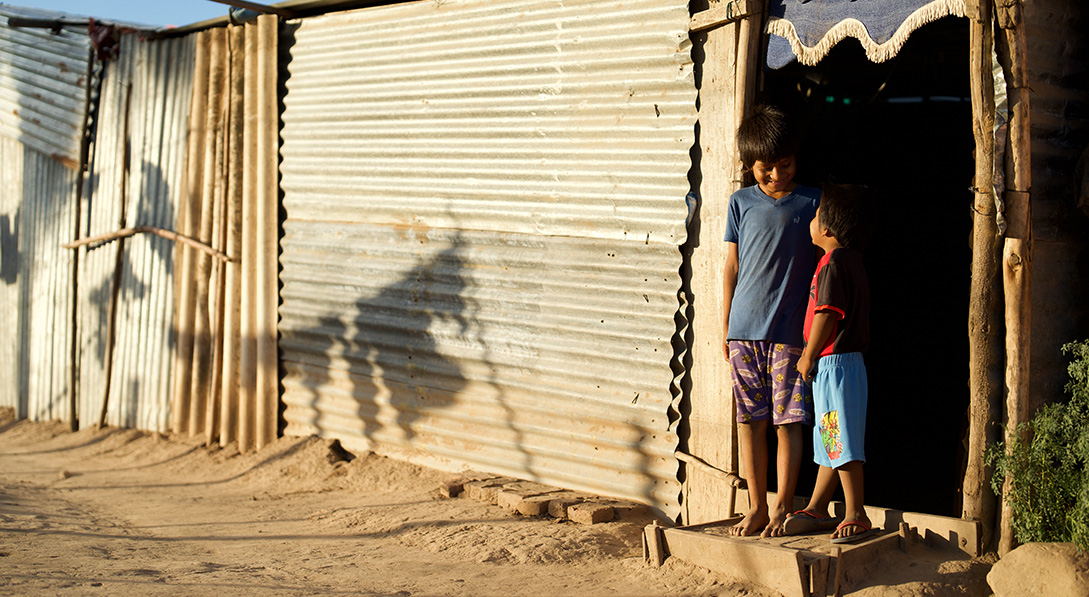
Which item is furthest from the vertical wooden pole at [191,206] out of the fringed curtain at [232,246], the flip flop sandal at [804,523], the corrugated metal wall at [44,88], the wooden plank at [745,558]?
the flip flop sandal at [804,523]

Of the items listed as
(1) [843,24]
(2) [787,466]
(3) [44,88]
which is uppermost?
(3) [44,88]

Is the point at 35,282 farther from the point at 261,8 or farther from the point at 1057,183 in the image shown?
the point at 1057,183

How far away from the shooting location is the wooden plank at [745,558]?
3.46 metres

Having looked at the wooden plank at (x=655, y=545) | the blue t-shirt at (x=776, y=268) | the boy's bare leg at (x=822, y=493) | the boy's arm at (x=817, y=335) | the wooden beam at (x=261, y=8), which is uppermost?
the wooden beam at (x=261, y=8)

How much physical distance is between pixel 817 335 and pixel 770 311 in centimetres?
30

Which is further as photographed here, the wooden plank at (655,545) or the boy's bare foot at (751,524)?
the wooden plank at (655,545)

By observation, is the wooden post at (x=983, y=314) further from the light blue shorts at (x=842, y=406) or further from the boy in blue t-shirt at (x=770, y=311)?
the boy in blue t-shirt at (x=770, y=311)

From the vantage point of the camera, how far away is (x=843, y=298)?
3646 millimetres

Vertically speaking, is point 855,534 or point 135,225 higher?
point 135,225

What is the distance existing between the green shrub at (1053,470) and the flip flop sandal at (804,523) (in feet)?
2.49

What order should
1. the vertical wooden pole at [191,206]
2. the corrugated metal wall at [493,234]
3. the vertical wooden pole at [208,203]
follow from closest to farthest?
the corrugated metal wall at [493,234]
the vertical wooden pole at [208,203]
the vertical wooden pole at [191,206]

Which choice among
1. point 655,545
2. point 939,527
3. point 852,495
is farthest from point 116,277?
point 939,527

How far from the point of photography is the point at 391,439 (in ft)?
19.9

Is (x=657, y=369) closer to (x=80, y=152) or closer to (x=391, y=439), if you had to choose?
(x=391, y=439)
